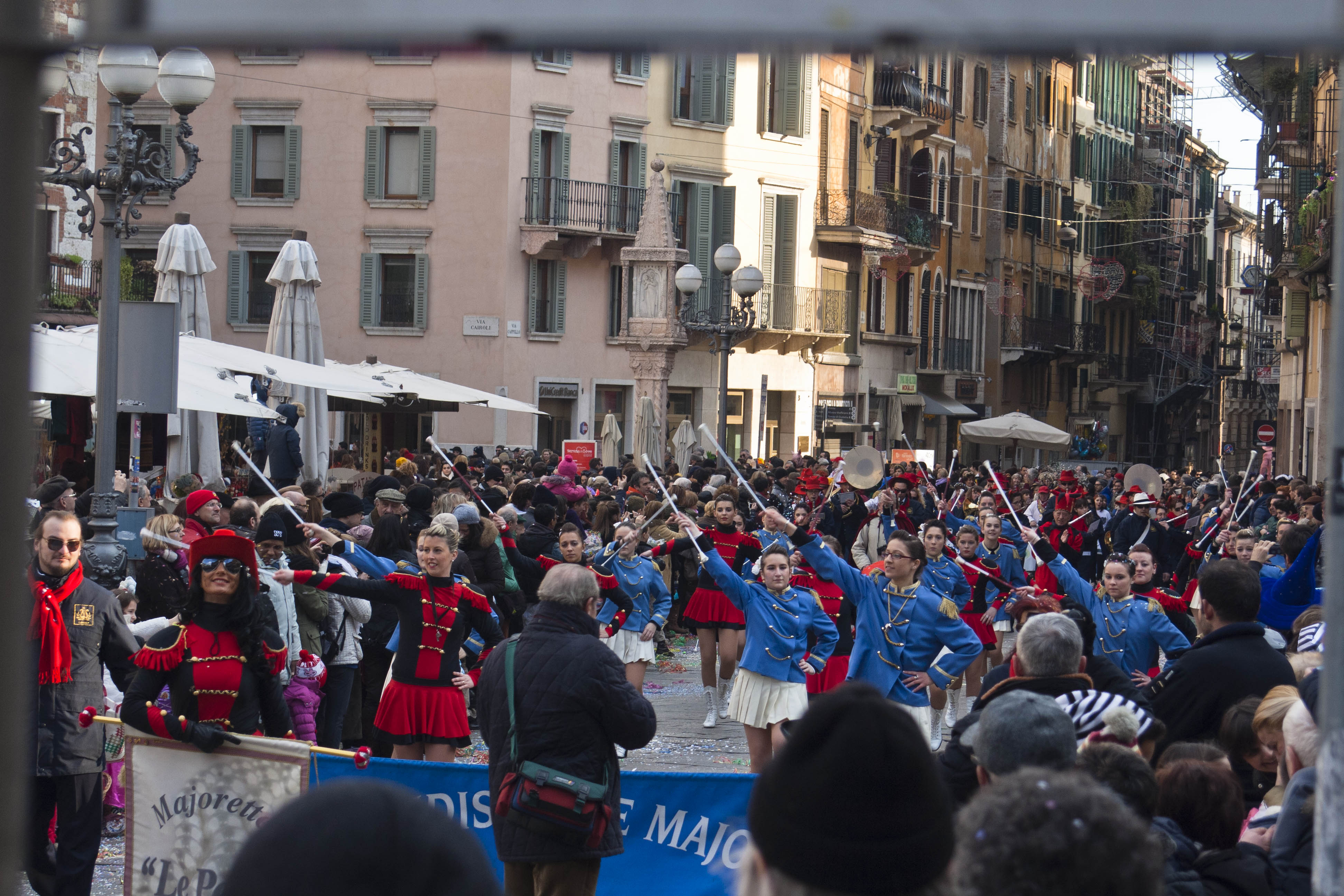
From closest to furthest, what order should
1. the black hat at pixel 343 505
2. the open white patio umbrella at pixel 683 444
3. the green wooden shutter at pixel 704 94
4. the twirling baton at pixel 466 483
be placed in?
1. the black hat at pixel 343 505
2. the twirling baton at pixel 466 483
3. the open white patio umbrella at pixel 683 444
4. the green wooden shutter at pixel 704 94

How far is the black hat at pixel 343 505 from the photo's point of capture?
1286 cm

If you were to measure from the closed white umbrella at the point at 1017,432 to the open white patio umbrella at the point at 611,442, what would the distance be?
924cm

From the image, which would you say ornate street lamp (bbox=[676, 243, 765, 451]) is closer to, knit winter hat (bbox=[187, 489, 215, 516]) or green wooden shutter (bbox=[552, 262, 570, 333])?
knit winter hat (bbox=[187, 489, 215, 516])

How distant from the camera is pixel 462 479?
638 inches

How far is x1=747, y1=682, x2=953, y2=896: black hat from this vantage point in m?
2.54

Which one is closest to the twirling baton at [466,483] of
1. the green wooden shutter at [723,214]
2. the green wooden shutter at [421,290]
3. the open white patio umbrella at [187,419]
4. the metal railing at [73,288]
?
the open white patio umbrella at [187,419]

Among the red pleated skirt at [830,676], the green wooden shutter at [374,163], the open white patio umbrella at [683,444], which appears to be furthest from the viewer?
the green wooden shutter at [374,163]

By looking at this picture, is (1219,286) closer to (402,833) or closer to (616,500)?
(616,500)

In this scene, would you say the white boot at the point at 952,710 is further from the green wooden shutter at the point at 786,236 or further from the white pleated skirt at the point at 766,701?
the green wooden shutter at the point at 786,236

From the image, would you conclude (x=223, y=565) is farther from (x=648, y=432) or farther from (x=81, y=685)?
(x=648, y=432)

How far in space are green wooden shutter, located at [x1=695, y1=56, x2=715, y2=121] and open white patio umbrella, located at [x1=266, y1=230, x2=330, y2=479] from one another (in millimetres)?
22996

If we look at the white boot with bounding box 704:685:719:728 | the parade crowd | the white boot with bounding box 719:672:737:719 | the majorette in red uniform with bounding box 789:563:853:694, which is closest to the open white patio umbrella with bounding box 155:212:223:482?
the parade crowd

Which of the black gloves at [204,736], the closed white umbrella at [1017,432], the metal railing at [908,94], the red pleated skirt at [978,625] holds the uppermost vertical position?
the metal railing at [908,94]

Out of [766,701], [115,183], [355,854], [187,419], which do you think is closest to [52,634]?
[115,183]
